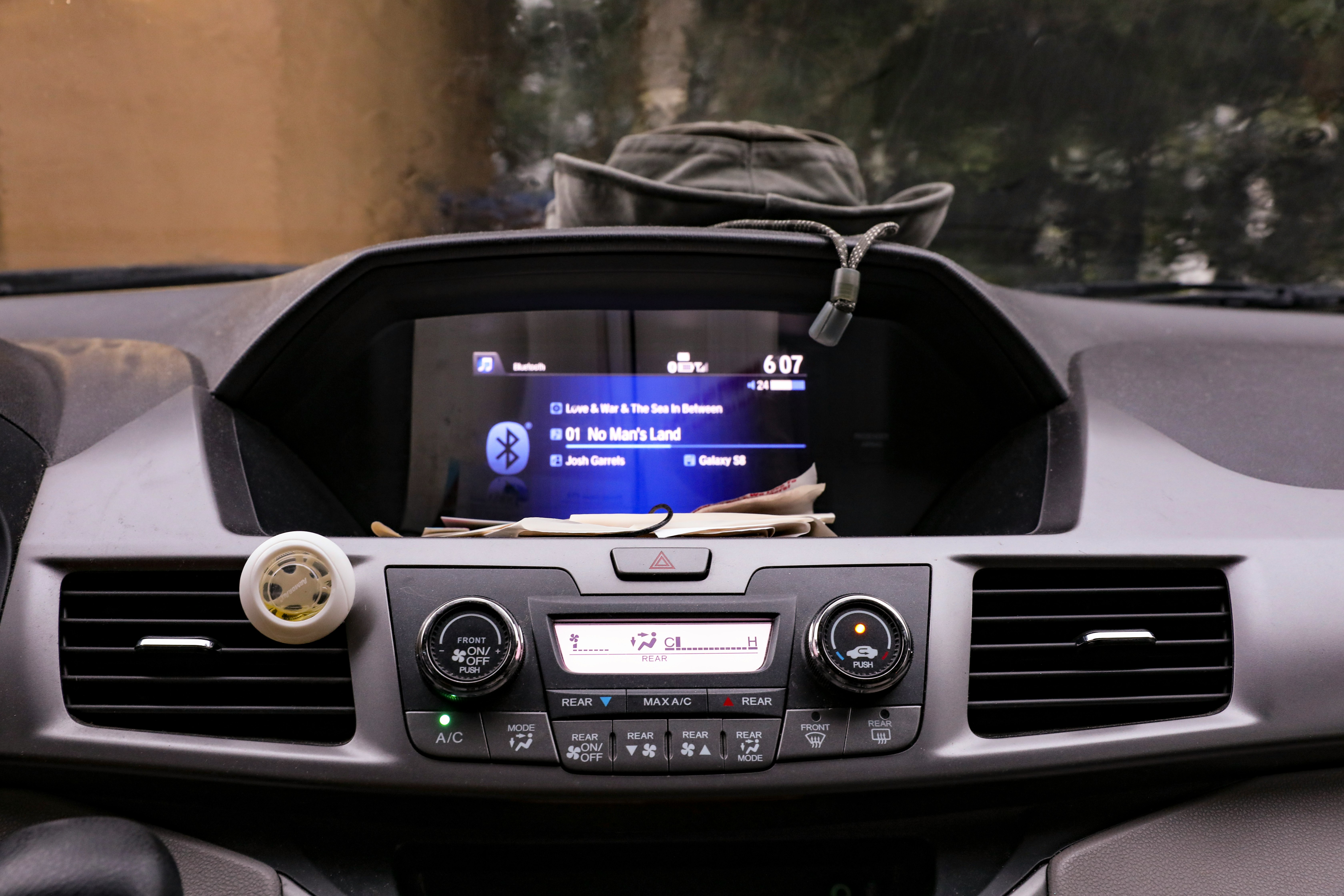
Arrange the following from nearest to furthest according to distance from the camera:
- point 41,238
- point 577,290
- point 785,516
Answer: point 785,516
point 577,290
point 41,238

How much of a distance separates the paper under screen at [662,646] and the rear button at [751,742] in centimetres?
5

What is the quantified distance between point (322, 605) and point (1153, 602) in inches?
33.6

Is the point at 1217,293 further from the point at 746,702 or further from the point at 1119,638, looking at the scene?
the point at 746,702

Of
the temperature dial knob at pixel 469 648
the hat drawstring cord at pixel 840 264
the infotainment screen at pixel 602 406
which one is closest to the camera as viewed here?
the temperature dial knob at pixel 469 648

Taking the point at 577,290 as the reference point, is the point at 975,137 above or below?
above

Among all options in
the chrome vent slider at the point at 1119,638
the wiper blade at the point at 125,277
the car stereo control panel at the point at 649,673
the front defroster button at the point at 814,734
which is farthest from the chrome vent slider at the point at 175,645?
the chrome vent slider at the point at 1119,638

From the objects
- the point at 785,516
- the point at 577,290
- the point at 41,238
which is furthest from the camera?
the point at 41,238

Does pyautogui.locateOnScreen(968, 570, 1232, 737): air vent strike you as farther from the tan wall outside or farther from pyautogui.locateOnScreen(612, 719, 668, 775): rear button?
the tan wall outside

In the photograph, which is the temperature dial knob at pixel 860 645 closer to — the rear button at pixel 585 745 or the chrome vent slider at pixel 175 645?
the rear button at pixel 585 745

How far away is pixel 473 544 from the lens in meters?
0.86

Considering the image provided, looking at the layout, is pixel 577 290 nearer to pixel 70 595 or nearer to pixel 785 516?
pixel 785 516

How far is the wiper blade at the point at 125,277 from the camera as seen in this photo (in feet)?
4.29

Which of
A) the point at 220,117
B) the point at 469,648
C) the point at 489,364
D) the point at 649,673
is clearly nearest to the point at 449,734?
the point at 469,648

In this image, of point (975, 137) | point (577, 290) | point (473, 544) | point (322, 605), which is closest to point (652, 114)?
point (577, 290)
